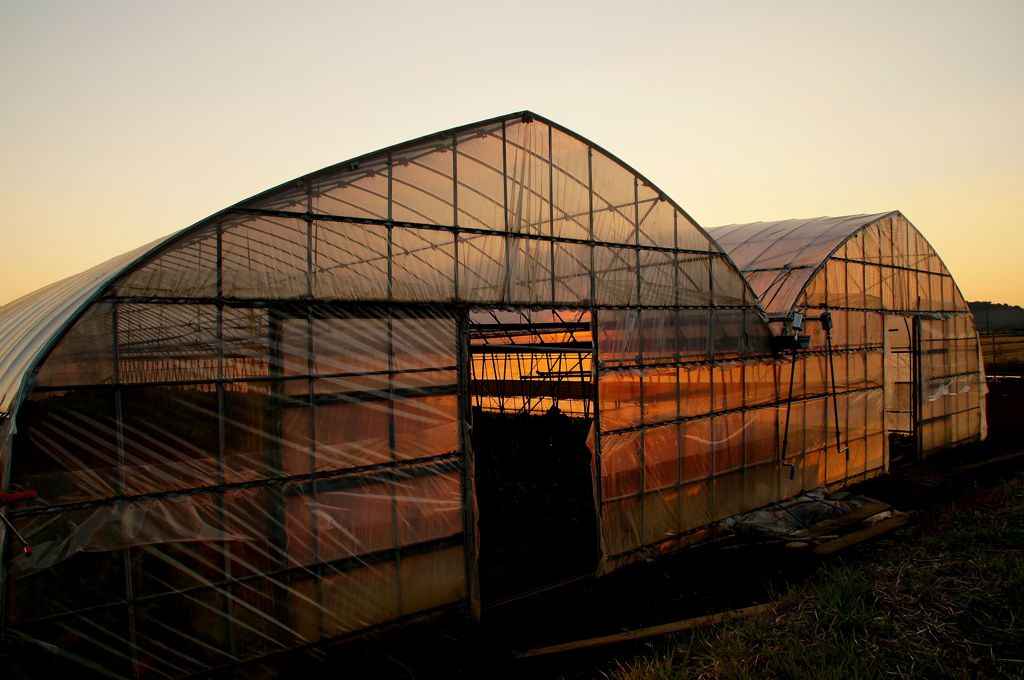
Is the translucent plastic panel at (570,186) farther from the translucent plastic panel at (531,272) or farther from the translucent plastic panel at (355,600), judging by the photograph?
the translucent plastic panel at (355,600)

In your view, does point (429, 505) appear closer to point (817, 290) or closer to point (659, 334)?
point (659, 334)

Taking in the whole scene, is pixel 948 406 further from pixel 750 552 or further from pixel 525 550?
pixel 525 550

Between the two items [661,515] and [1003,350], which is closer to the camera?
[661,515]

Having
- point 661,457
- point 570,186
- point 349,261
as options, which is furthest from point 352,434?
point 661,457

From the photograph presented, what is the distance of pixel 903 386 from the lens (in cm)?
2062

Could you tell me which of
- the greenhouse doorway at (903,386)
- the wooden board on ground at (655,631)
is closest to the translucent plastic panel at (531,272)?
the wooden board on ground at (655,631)

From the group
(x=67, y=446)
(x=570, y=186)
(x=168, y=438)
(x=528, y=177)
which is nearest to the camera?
(x=67, y=446)

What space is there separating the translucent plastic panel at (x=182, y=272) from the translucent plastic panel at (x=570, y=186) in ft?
15.9

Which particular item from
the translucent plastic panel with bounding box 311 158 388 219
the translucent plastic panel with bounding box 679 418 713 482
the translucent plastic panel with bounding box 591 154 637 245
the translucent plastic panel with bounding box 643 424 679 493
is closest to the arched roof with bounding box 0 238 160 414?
the translucent plastic panel with bounding box 311 158 388 219

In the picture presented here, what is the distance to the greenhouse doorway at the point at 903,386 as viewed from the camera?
1803 centimetres

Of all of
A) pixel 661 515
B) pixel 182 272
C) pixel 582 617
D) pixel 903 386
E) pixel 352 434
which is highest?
pixel 182 272

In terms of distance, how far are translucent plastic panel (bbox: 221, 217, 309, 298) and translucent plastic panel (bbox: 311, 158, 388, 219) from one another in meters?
0.40

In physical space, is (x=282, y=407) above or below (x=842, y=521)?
above

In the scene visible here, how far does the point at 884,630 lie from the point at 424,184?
287 inches
